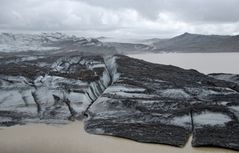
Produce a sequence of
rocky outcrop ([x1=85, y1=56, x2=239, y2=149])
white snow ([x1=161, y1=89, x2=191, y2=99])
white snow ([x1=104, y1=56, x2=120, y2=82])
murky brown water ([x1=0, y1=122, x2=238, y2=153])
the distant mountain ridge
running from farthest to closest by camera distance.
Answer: the distant mountain ridge < white snow ([x1=104, y1=56, x2=120, y2=82]) < white snow ([x1=161, y1=89, x2=191, y2=99]) < rocky outcrop ([x1=85, y1=56, x2=239, y2=149]) < murky brown water ([x1=0, y1=122, x2=238, y2=153])

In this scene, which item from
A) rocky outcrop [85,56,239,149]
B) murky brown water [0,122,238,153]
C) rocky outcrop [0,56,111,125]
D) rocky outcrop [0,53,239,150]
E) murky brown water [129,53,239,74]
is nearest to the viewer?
murky brown water [0,122,238,153]

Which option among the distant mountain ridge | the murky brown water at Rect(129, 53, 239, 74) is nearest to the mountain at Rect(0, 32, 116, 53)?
the distant mountain ridge

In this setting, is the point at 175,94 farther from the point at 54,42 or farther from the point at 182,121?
the point at 54,42

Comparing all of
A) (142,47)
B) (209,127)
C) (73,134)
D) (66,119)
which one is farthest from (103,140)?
(142,47)

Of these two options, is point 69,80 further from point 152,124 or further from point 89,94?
point 152,124

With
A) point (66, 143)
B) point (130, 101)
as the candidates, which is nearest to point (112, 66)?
point (130, 101)

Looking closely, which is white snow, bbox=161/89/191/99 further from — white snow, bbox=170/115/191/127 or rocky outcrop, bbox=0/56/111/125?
rocky outcrop, bbox=0/56/111/125

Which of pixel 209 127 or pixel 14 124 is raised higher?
pixel 209 127
